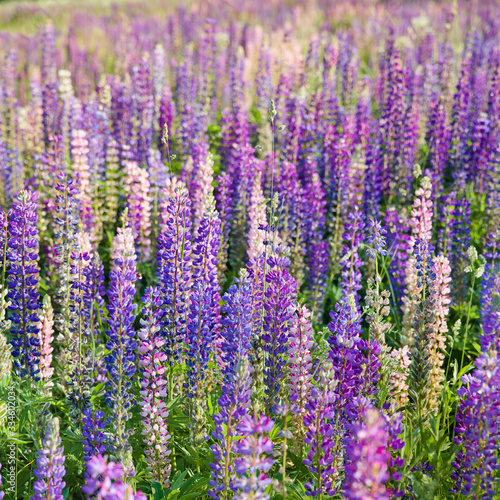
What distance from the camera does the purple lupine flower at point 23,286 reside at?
398cm

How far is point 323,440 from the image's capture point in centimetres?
326

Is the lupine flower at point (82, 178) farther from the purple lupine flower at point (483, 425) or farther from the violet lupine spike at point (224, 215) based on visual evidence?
the purple lupine flower at point (483, 425)

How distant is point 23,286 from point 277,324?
176cm

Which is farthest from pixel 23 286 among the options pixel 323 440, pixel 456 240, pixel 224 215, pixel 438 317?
pixel 456 240

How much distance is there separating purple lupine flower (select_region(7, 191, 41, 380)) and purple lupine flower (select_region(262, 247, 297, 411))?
158cm

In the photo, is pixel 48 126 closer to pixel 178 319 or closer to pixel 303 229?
pixel 303 229

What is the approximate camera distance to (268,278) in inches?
148

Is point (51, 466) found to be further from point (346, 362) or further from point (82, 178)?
point (82, 178)

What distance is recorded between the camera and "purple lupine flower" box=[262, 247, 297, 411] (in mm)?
3637

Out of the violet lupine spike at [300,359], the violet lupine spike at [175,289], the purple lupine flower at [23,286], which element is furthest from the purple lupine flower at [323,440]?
the purple lupine flower at [23,286]

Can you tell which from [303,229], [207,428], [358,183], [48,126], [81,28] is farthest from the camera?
[81,28]

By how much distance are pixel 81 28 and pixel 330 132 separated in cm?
1573

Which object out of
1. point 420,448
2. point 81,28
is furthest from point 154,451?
point 81,28

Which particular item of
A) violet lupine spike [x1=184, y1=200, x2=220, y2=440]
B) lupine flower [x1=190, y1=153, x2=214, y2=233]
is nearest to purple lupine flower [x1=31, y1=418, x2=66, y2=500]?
violet lupine spike [x1=184, y1=200, x2=220, y2=440]
